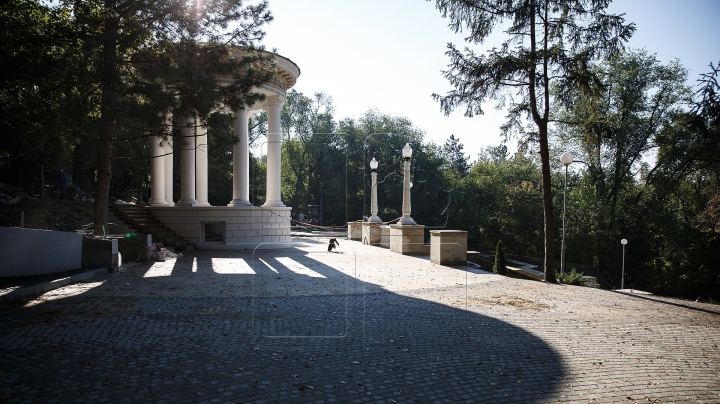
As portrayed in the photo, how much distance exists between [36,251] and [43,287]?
2000 millimetres

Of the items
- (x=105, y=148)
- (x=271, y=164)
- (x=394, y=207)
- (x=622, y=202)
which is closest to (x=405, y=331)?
(x=105, y=148)

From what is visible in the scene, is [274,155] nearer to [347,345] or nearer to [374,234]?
[374,234]

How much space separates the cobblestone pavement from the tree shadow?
1.1 inches

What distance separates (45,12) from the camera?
1609 centimetres

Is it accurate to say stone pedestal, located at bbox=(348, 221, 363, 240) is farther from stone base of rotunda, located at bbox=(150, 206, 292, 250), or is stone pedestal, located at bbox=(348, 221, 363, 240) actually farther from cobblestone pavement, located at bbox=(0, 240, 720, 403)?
cobblestone pavement, located at bbox=(0, 240, 720, 403)

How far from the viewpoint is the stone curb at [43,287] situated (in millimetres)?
9016

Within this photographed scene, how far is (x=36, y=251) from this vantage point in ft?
38.2

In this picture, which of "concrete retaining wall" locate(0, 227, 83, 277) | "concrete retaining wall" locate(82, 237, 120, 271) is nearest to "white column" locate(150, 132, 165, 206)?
"concrete retaining wall" locate(82, 237, 120, 271)

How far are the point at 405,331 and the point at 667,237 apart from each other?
28.4 metres

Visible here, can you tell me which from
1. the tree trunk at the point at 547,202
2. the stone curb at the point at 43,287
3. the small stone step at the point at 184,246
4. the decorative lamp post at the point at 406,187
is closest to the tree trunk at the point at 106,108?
→ the stone curb at the point at 43,287

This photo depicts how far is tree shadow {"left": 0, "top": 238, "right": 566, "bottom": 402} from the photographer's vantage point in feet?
16.0

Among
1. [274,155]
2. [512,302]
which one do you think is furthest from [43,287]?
[274,155]

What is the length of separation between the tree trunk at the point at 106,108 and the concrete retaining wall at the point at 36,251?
2.34 meters

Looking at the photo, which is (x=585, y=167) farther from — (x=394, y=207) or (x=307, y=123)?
(x=307, y=123)
